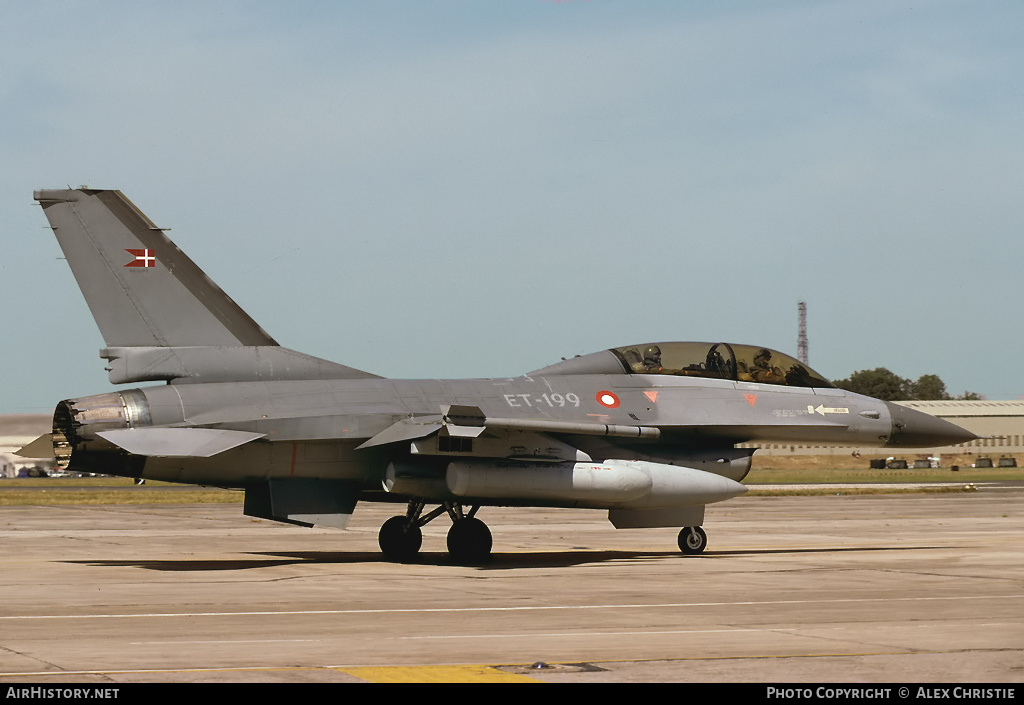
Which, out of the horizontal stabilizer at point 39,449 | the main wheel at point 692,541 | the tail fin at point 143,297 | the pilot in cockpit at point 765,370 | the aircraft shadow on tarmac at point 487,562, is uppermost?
the tail fin at point 143,297

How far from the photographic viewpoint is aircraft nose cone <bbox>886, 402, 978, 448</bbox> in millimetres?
20891

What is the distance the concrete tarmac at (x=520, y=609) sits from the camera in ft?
29.1

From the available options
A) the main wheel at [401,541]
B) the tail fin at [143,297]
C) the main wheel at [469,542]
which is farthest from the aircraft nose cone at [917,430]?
the tail fin at [143,297]

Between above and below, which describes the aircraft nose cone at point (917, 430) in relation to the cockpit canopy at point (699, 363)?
below

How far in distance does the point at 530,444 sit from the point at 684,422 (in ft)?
9.07

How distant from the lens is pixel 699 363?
20.3 metres

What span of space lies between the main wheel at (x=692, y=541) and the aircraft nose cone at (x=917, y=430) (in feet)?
11.9

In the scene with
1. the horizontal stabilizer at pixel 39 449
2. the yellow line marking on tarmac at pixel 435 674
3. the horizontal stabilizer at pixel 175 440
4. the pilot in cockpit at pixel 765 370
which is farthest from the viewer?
the pilot in cockpit at pixel 765 370

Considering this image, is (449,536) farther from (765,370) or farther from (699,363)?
(765,370)

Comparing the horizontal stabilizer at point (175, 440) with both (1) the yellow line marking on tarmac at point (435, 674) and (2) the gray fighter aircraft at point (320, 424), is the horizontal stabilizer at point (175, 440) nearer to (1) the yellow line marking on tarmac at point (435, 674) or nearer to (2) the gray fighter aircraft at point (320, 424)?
Result: (2) the gray fighter aircraft at point (320, 424)

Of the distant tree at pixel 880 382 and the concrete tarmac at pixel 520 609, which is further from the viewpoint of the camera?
the distant tree at pixel 880 382

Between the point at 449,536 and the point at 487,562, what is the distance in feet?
2.26

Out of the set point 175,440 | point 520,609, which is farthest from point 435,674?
point 175,440
